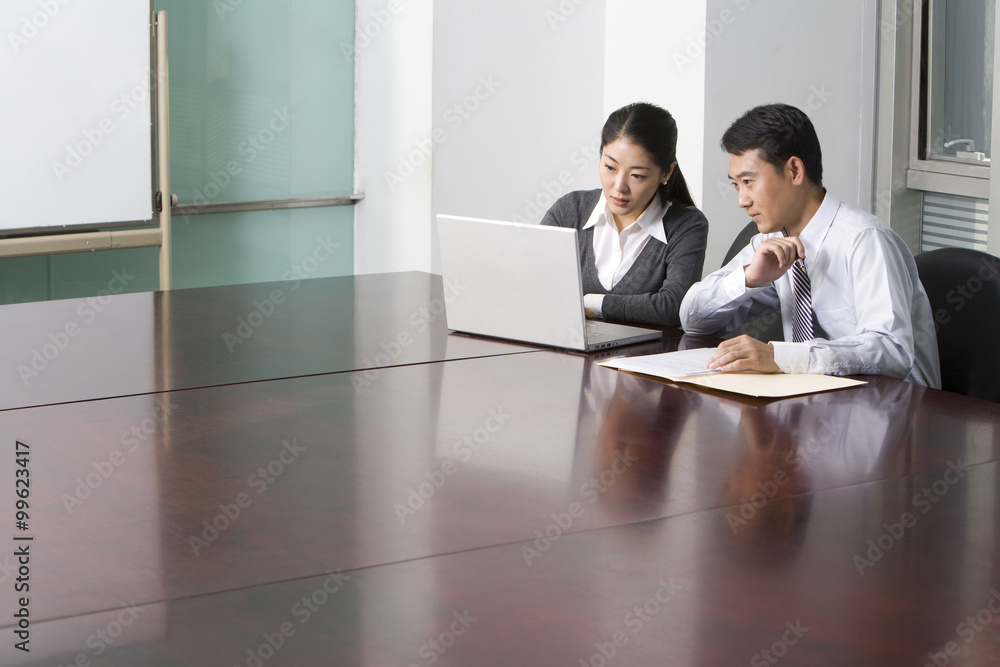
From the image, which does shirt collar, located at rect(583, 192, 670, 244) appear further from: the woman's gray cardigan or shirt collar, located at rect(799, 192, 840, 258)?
shirt collar, located at rect(799, 192, 840, 258)

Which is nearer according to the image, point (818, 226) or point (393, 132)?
point (818, 226)

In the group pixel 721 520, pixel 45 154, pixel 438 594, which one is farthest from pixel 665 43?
pixel 438 594

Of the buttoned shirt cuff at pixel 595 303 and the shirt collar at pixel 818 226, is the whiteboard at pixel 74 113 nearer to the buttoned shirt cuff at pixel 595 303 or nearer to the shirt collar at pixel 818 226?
the buttoned shirt cuff at pixel 595 303

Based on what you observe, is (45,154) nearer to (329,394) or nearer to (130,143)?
(130,143)

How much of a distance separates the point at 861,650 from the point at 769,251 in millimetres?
1327

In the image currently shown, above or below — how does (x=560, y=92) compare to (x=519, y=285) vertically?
above

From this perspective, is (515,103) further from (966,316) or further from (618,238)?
(966,316)

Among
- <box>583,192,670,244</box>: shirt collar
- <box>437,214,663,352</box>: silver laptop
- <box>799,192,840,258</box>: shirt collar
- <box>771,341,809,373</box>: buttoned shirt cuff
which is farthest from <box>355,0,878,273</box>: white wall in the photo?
<box>771,341,809,373</box>: buttoned shirt cuff

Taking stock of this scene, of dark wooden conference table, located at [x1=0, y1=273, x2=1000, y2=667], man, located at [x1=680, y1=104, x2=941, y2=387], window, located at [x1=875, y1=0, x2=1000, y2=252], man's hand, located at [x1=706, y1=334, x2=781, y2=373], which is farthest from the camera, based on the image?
window, located at [x1=875, y1=0, x2=1000, y2=252]

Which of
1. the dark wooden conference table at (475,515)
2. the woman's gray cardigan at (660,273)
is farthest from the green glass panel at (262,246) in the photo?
the dark wooden conference table at (475,515)

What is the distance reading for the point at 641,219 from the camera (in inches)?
111

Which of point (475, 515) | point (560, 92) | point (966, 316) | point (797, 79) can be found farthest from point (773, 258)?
point (560, 92)

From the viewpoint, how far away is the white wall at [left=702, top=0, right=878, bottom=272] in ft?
11.5

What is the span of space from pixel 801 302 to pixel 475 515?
1.23 metres
